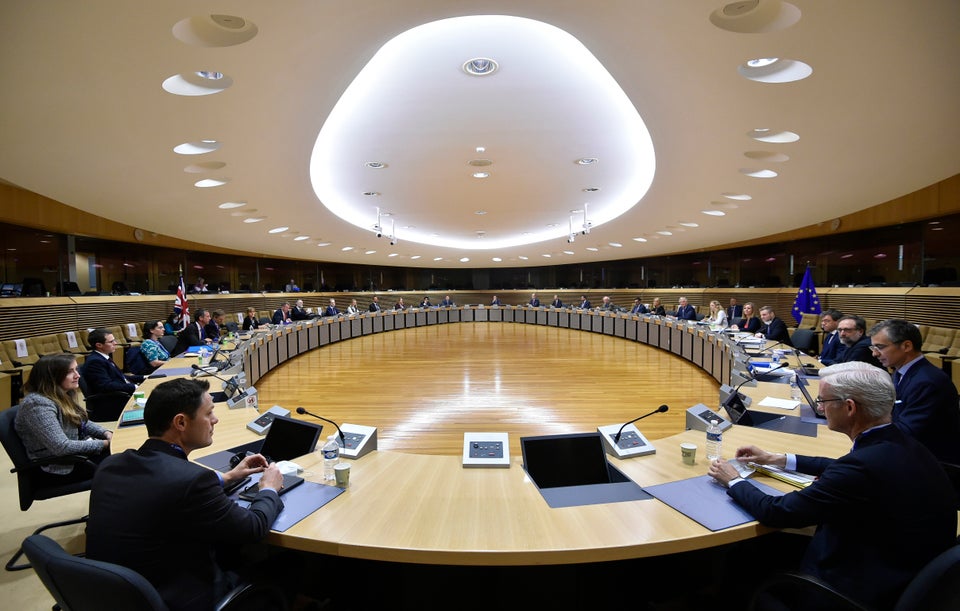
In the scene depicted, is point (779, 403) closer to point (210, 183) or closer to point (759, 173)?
point (759, 173)

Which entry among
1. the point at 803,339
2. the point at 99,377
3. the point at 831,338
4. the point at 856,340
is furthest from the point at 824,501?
the point at 803,339

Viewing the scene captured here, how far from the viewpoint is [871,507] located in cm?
135

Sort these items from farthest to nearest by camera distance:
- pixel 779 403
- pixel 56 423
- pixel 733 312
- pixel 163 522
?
pixel 733 312 → pixel 779 403 → pixel 56 423 → pixel 163 522

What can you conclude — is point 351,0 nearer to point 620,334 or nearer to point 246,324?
point 246,324

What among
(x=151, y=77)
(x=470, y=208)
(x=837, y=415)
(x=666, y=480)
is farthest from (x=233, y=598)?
(x=470, y=208)

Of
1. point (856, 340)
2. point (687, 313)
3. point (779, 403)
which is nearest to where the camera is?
point (779, 403)

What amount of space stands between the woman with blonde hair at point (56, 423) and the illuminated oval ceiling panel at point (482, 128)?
2799 mm

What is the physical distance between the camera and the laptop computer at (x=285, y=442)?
2.32m

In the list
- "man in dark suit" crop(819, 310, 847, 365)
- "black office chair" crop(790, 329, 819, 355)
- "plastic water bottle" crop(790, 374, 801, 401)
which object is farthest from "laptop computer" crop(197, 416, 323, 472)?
"black office chair" crop(790, 329, 819, 355)

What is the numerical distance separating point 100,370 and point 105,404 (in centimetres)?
34

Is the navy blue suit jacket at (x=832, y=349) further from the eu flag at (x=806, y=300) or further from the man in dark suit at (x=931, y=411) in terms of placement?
the eu flag at (x=806, y=300)

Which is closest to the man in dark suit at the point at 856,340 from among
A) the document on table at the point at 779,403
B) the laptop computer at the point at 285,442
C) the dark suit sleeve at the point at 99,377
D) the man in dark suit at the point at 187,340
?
the document on table at the point at 779,403

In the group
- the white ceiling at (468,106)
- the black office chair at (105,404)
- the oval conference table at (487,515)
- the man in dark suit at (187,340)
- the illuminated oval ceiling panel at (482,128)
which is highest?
the illuminated oval ceiling panel at (482,128)

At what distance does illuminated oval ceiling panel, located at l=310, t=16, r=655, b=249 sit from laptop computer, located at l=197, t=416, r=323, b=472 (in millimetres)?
2652
